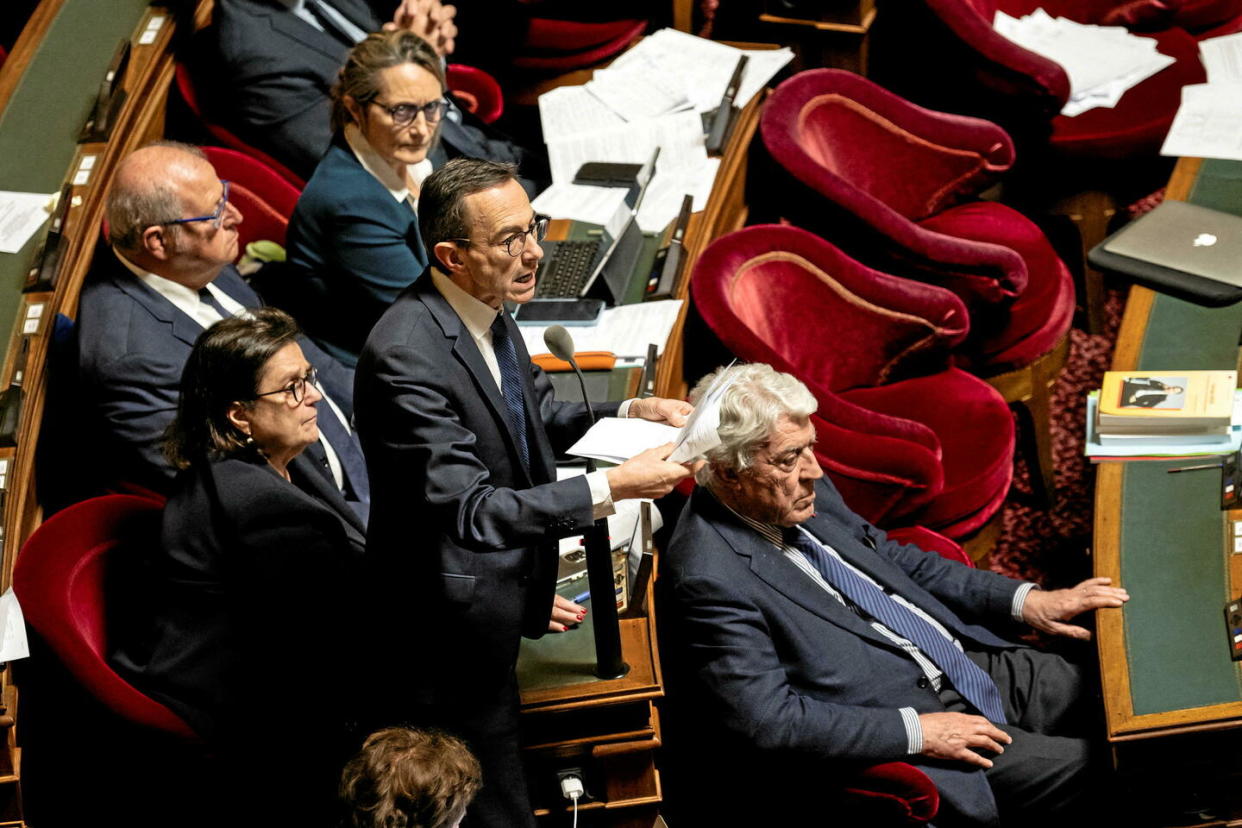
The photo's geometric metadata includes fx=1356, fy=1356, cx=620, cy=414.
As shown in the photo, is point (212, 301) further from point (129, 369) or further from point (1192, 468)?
point (1192, 468)

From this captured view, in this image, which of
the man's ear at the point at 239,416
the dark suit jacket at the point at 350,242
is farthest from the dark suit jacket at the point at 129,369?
the dark suit jacket at the point at 350,242

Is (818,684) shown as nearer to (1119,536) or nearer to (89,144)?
(1119,536)

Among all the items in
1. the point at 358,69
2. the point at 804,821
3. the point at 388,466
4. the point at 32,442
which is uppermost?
the point at 358,69

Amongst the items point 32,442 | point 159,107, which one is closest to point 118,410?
point 32,442

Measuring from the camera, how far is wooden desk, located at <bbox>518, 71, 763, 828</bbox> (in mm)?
2238

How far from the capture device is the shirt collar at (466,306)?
2035mm

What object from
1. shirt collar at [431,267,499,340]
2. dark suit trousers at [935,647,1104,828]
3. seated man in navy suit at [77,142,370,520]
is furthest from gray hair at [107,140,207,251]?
dark suit trousers at [935,647,1104,828]

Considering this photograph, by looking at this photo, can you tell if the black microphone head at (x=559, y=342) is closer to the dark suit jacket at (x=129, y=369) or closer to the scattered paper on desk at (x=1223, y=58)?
the dark suit jacket at (x=129, y=369)

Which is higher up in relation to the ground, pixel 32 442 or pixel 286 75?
pixel 286 75

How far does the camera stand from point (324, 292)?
308 cm

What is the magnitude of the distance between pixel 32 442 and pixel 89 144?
94 cm

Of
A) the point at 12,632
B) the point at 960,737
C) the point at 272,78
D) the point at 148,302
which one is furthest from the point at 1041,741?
the point at 272,78

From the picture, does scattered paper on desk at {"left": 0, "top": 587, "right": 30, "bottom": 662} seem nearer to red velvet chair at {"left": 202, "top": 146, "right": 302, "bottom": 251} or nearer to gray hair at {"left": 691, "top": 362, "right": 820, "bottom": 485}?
gray hair at {"left": 691, "top": 362, "right": 820, "bottom": 485}

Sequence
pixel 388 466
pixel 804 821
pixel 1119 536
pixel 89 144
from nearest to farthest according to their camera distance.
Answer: pixel 388 466 < pixel 804 821 < pixel 1119 536 < pixel 89 144
